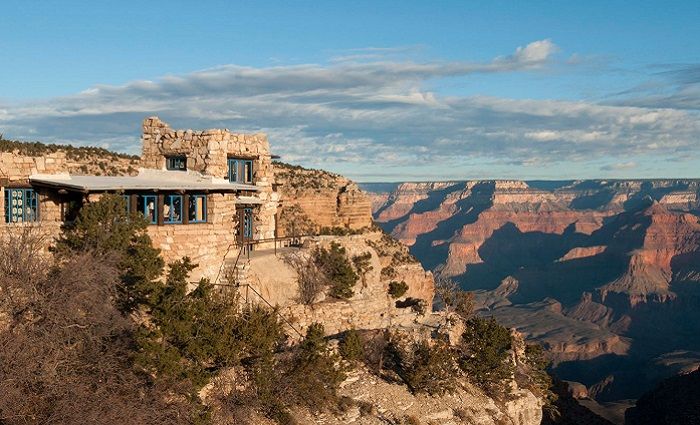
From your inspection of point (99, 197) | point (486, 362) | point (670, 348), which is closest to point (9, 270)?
point (99, 197)

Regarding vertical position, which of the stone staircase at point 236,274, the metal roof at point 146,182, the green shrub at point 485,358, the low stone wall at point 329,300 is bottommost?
the green shrub at point 485,358

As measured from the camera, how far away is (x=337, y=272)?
32062 millimetres

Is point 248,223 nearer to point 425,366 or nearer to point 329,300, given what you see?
point 329,300

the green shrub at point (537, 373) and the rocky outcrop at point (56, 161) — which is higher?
the rocky outcrop at point (56, 161)

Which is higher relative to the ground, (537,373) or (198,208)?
(198,208)

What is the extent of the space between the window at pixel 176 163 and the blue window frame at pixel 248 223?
377cm

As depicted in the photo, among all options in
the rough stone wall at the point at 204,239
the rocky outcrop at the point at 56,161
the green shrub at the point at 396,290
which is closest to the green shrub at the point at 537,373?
the green shrub at the point at 396,290

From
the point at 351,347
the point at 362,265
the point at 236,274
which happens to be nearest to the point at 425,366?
the point at 351,347

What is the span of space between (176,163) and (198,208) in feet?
19.7

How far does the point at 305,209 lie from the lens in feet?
190

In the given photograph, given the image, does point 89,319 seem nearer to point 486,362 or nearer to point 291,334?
point 291,334

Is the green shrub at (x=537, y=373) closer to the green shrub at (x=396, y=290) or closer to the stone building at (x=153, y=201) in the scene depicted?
the green shrub at (x=396, y=290)

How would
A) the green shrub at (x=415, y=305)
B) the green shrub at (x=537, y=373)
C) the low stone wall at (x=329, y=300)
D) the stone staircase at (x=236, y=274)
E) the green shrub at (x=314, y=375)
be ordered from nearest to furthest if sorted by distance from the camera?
the green shrub at (x=314, y=375)
the stone staircase at (x=236, y=274)
the low stone wall at (x=329, y=300)
the green shrub at (x=415, y=305)
the green shrub at (x=537, y=373)

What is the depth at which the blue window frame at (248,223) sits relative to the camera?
117 feet
